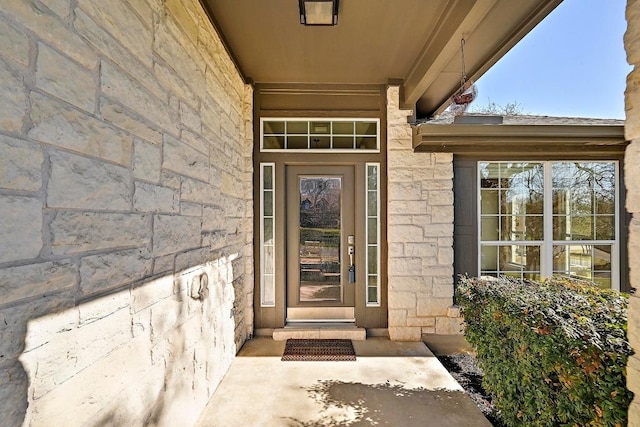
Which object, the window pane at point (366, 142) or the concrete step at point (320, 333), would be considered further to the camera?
the window pane at point (366, 142)

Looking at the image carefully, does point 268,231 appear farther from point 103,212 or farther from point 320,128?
point 103,212

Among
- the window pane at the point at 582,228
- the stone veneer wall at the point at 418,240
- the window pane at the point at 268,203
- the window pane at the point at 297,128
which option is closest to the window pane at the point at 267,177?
the window pane at the point at 268,203

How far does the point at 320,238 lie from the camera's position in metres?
3.73

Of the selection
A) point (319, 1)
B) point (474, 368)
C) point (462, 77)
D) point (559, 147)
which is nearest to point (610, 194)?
point (559, 147)

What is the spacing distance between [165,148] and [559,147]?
4.28m

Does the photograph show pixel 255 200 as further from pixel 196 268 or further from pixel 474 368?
pixel 474 368

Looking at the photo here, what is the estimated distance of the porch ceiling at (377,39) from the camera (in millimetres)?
2238

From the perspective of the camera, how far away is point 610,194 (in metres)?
3.83

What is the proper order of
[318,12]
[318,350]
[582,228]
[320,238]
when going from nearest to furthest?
[318,12] < [318,350] < [320,238] < [582,228]

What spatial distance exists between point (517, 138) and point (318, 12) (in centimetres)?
254

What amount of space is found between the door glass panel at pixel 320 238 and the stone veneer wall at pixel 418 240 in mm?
688

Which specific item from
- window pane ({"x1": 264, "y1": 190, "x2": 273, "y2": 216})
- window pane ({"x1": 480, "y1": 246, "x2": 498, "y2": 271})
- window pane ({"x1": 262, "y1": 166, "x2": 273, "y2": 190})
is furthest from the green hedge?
window pane ({"x1": 262, "y1": 166, "x2": 273, "y2": 190})

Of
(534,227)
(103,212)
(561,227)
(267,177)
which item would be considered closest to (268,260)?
(267,177)

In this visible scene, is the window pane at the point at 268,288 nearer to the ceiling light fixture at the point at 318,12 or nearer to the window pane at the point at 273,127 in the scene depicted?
the window pane at the point at 273,127
